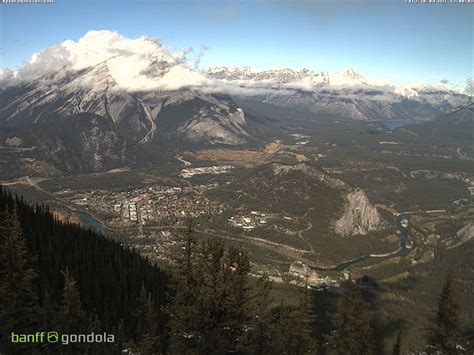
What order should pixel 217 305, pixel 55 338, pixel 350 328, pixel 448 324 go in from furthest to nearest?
1. pixel 350 328
2. pixel 448 324
3. pixel 55 338
4. pixel 217 305

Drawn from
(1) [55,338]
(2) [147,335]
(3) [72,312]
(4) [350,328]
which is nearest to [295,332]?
(4) [350,328]

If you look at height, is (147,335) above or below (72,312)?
above

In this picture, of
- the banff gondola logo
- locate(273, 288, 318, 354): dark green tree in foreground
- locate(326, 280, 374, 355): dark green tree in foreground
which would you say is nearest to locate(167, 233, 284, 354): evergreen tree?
locate(273, 288, 318, 354): dark green tree in foreground

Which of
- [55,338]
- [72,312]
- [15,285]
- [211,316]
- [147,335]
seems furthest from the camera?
[72,312]

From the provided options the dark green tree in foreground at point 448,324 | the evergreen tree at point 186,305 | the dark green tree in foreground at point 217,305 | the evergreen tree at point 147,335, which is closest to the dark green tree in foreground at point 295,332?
the dark green tree in foreground at point 217,305

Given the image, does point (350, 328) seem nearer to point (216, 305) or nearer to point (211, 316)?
point (211, 316)

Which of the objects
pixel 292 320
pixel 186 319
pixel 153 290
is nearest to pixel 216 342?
pixel 186 319

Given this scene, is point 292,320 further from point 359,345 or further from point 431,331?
point 431,331
